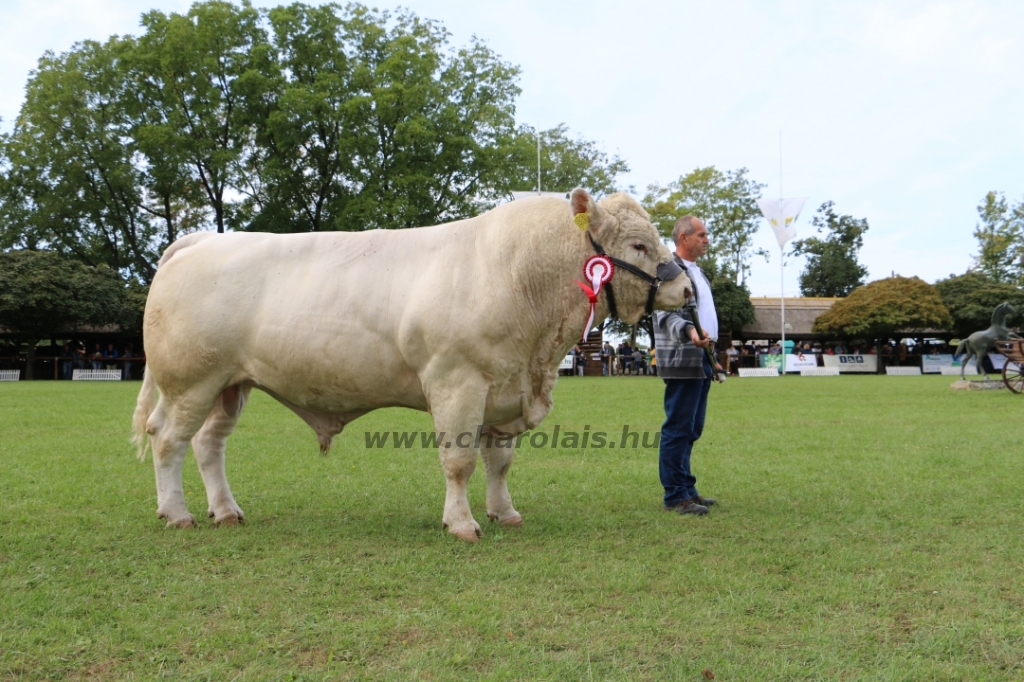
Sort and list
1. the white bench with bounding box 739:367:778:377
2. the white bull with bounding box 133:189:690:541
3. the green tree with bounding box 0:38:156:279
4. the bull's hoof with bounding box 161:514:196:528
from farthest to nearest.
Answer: the white bench with bounding box 739:367:778:377 → the green tree with bounding box 0:38:156:279 → the bull's hoof with bounding box 161:514:196:528 → the white bull with bounding box 133:189:690:541

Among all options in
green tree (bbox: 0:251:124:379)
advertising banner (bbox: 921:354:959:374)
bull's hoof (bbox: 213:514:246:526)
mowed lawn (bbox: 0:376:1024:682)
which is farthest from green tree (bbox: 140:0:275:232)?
advertising banner (bbox: 921:354:959:374)

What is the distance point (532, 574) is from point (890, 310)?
4117 centimetres

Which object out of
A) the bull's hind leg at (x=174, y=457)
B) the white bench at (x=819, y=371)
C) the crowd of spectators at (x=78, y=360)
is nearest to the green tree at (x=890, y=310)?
the white bench at (x=819, y=371)

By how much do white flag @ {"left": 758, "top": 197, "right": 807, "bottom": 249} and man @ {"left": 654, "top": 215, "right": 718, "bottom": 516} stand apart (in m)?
33.9

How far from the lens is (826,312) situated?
44375mm

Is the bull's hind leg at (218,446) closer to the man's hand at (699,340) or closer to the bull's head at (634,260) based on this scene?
the bull's head at (634,260)

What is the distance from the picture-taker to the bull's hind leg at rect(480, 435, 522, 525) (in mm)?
5539

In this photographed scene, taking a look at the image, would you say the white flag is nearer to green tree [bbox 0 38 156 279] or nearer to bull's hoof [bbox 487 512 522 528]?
green tree [bbox 0 38 156 279]

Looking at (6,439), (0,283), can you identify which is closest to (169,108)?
(0,283)

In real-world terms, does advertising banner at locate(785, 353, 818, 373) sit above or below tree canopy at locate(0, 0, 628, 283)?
below

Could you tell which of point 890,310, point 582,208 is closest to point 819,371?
point 890,310

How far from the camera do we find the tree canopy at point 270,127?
3225cm

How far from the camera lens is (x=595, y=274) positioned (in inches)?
205

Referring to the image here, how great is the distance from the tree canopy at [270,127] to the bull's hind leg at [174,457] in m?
25.4
